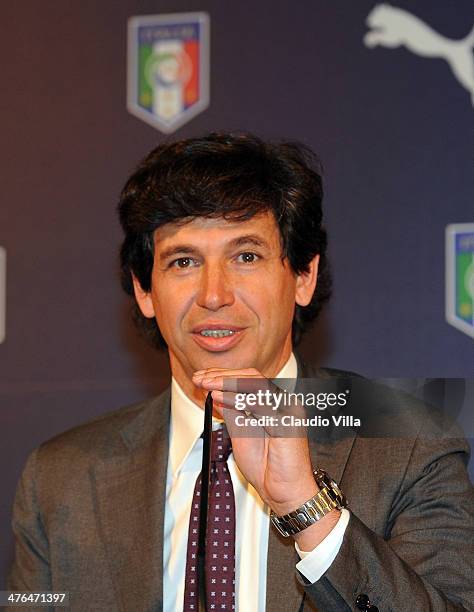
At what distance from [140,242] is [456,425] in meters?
0.69

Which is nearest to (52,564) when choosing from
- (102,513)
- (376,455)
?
(102,513)

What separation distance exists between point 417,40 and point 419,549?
42.2 inches

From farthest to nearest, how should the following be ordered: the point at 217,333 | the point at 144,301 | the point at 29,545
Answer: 1. the point at 144,301
2. the point at 29,545
3. the point at 217,333

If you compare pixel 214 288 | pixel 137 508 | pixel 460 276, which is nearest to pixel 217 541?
pixel 137 508

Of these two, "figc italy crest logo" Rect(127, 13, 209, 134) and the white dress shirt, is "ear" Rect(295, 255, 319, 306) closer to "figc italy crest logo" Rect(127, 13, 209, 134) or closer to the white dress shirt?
the white dress shirt

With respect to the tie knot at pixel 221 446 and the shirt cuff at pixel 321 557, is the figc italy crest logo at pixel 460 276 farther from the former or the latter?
the shirt cuff at pixel 321 557

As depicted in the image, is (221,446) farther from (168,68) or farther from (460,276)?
(168,68)

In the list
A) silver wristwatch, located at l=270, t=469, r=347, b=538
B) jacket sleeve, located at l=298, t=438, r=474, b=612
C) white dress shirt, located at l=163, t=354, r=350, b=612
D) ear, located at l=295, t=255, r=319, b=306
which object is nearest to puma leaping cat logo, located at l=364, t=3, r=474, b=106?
ear, located at l=295, t=255, r=319, b=306

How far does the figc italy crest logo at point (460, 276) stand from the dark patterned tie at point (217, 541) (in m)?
0.57

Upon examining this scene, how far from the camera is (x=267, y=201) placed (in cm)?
199

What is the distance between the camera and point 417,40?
87.8 inches

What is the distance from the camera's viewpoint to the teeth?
75.1 inches

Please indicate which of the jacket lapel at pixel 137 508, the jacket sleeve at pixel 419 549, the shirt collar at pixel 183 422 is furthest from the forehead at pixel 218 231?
the jacket sleeve at pixel 419 549

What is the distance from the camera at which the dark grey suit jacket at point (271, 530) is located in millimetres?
1552
